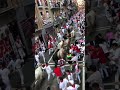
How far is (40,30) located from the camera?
496 cm

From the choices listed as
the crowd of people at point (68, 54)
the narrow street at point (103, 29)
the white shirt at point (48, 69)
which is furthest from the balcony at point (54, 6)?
the white shirt at point (48, 69)

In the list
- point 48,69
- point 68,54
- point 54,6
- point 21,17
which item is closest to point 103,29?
point 68,54

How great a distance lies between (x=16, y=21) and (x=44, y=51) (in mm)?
617

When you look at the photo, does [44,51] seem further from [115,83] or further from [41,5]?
[115,83]

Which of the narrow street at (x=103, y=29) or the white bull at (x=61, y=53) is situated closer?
the narrow street at (x=103, y=29)

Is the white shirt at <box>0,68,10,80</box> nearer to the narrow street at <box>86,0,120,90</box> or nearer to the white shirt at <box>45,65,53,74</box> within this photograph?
the white shirt at <box>45,65,53,74</box>

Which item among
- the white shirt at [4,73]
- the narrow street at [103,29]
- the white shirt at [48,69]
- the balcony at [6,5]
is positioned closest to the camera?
the narrow street at [103,29]

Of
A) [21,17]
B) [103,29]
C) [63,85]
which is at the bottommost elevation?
[63,85]

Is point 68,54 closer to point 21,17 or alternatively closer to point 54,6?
point 54,6

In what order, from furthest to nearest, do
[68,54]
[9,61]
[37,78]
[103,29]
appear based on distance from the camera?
[68,54]
[9,61]
[103,29]
[37,78]

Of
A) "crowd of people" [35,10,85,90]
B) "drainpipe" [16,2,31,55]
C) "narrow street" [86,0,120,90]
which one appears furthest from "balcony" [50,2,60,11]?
"narrow street" [86,0,120,90]

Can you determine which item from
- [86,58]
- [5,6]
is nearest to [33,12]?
[5,6]

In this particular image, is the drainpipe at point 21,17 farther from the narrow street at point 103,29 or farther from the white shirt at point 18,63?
the narrow street at point 103,29

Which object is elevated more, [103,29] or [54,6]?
[54,6]
